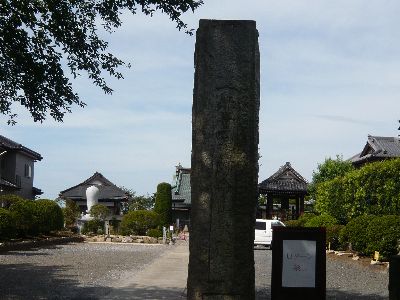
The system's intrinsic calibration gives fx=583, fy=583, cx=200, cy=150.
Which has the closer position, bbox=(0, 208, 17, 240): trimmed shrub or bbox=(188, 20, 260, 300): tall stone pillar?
bbox=(188, 20, 260, 300): tall stone pillar

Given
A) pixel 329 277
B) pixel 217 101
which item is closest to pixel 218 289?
pixel 217 101

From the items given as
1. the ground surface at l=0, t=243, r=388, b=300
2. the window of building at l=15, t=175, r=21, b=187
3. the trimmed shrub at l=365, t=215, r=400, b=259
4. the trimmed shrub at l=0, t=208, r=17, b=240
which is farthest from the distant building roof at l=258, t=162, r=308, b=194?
the trimmed shrub at l=365, t=215, r=400, b=259

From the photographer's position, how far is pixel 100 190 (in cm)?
6253

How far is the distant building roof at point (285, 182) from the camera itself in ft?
158

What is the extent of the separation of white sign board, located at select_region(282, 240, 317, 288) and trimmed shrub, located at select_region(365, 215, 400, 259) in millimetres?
12078

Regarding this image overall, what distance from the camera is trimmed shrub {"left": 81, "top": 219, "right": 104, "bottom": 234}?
4178cm

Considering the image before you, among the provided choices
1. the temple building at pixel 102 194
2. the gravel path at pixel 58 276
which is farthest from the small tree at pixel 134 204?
the gravel path at pixel 58 276

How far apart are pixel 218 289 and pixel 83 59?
6.44 meters

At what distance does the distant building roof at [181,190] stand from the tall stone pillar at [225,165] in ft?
167

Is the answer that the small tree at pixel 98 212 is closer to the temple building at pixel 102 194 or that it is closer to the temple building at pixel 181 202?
the temple building at pixel 181 202

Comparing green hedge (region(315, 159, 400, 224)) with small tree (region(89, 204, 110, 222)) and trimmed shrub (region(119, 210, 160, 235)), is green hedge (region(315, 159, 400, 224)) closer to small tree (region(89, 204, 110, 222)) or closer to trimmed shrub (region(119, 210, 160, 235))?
trimmed shrub (region(119, 210, 160, 235))

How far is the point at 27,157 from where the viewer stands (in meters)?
47.0

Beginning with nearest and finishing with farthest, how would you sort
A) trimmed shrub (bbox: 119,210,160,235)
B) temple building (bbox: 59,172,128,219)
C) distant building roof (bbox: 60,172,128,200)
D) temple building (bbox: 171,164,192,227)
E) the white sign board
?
the white sign board, trimmed shrub (bbox: 119,210,160,235), temple building (bbox: 171,164,192,227), temple building (bbox: 59,172,128,219), distant building roof (bbox: 60,172,128,200)

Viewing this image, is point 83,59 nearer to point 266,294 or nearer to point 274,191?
point 266,294
